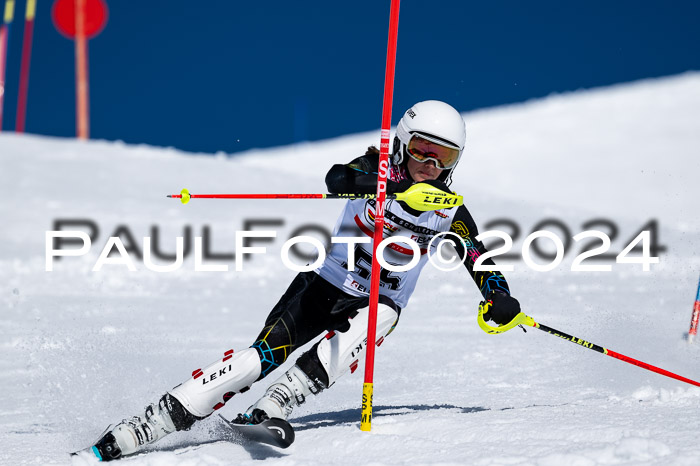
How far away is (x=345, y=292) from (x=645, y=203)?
542 inches

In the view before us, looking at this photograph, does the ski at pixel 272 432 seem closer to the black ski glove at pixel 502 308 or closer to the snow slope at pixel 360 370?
the snow slope at pixel 360 370

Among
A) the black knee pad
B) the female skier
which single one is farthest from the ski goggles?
the black knee pad

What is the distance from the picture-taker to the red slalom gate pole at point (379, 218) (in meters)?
3.51

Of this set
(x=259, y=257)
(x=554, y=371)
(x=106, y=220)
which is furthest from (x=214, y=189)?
(x=554, y=371)

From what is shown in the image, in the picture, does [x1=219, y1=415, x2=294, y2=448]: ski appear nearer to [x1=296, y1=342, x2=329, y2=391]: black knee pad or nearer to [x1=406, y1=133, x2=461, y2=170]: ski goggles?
[x1=296, y1=342, x2=329, y2=391]: black knee pad

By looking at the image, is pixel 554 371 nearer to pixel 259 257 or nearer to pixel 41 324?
pixel 41 324

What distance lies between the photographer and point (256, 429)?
3.21m

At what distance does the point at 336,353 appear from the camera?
355 cm

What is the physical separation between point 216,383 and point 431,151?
135cm

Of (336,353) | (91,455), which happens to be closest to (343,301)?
(336,353)

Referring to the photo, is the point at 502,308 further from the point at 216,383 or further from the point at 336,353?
the point at 216,383

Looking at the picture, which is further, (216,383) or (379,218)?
(379,218)

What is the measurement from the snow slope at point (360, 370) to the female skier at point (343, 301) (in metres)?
0.16

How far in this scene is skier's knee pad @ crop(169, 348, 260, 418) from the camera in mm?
3344
